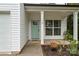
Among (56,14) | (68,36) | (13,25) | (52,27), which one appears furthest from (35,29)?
(13,25)

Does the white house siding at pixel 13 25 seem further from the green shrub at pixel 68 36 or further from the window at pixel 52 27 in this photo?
the window at pixel 52 27

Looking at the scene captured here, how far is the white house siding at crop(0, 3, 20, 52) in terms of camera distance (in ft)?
34.9

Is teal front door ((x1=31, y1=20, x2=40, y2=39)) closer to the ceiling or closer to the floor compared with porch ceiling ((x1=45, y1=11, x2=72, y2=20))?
closer to the floor

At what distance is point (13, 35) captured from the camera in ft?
36.2

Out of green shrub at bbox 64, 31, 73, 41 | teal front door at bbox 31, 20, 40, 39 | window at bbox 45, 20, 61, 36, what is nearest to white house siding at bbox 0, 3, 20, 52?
green shrub at bbox 64, 31, 73, 41

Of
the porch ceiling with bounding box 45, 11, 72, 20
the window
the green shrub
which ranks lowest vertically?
the green shrub

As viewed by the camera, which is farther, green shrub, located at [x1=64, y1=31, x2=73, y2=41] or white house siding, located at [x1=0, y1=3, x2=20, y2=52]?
green shrub, located at [x1=64, y1=31, x2=73, y2=41]

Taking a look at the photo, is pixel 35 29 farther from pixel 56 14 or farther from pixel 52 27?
pixel 56 14

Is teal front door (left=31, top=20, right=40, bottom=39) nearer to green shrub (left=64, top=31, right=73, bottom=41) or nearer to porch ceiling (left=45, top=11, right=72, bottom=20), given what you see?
porch ceiling (left=45, top=11, right=72, bottom=20)

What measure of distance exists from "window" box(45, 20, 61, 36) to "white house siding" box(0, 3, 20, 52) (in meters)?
11.0

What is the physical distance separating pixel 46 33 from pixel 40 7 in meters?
7.17

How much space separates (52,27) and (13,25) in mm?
11264

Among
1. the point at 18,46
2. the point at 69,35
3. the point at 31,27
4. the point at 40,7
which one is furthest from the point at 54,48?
the point at 31,27

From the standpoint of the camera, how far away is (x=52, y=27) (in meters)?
21.8
